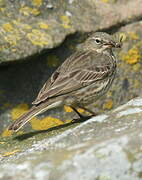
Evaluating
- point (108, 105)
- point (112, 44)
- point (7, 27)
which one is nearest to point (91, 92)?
point (112, 44)

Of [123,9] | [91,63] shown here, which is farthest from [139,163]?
[123,9]

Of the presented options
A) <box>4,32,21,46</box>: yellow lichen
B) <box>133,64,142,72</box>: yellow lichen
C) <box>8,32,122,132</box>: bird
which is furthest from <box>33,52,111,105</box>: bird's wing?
<box>133,64,142,72</box>: yellow lichen

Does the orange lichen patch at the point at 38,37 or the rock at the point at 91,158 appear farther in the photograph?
the orange lichen patch at the point at 38,37

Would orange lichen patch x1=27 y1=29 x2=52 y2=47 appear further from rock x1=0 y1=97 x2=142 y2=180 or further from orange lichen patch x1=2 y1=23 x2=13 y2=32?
rock x1=0 y1=97 x2=142 y2=180

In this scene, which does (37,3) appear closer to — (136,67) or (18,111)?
(18,111)

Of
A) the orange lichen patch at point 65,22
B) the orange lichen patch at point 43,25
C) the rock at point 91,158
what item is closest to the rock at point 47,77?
the orange lichen patch at point 65,22

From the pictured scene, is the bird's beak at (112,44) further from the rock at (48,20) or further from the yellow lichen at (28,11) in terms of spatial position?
the yellow lichen at (28,11)
